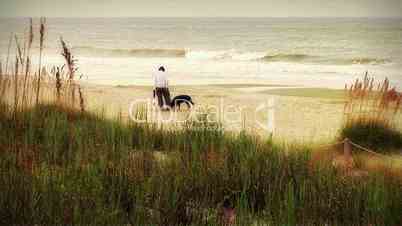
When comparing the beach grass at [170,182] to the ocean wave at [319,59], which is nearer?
the beach grass at [170,182]

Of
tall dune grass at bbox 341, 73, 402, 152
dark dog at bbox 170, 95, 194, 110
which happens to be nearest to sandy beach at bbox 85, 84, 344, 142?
dark dog at bbox 170, 95, 194, 110

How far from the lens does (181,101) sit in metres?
3.93

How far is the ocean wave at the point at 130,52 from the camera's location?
3.89 meters

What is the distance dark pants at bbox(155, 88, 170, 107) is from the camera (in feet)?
12.7

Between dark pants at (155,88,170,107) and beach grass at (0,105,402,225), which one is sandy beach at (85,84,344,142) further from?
beach grass at (0,105,402,225)

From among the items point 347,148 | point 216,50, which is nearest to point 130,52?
point 216,50

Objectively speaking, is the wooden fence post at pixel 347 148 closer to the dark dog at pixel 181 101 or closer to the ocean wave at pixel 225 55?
the ocean wave at pixel 225 55

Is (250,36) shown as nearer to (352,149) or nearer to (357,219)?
(352,149)

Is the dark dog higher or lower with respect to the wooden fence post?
higher

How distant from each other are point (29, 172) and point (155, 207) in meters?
0.77

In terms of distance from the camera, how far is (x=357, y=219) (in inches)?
113

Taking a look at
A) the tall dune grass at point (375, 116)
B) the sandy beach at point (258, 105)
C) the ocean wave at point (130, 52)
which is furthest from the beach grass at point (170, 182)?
the ocean wave at point (130, 52)

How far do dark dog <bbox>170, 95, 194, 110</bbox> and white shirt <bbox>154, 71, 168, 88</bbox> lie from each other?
112 millimetres

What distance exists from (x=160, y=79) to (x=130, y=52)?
25 centimetres
